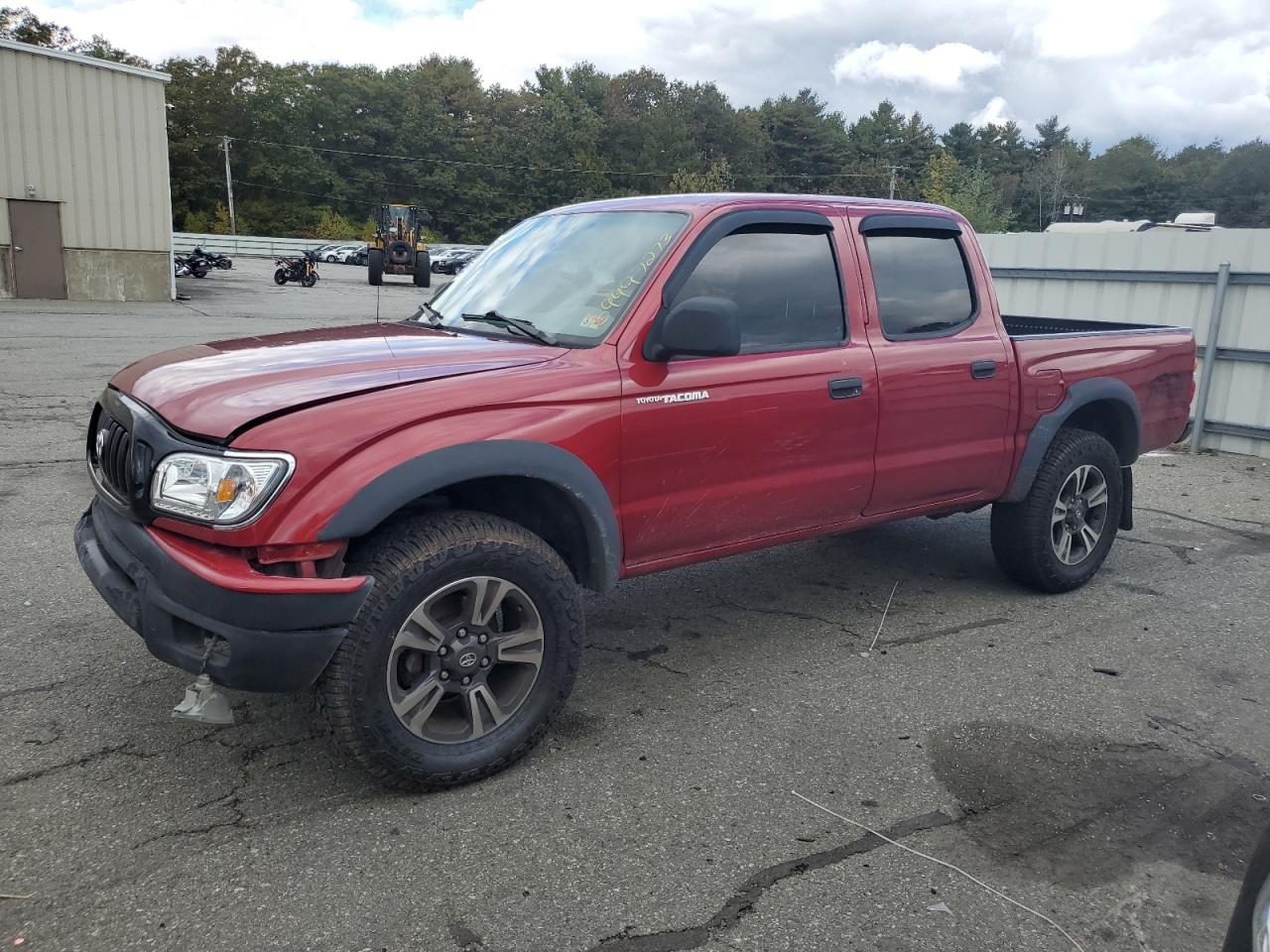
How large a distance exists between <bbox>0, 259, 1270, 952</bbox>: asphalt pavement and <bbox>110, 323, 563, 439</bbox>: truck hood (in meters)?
1.19

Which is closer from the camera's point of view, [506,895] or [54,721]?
[506,895]

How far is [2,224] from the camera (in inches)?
952

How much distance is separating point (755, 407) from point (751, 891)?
1.76 metres

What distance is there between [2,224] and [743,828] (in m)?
27.3

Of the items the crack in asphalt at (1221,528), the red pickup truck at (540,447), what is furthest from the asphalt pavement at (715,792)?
the crack in asphalt at (1221,528)

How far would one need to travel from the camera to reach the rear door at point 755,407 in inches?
141

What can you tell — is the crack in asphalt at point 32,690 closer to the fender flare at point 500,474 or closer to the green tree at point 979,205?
the fender flare at point 500,474

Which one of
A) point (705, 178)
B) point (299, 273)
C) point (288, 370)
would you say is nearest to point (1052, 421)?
point (288, 370)

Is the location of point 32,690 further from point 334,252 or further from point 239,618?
point 334,252

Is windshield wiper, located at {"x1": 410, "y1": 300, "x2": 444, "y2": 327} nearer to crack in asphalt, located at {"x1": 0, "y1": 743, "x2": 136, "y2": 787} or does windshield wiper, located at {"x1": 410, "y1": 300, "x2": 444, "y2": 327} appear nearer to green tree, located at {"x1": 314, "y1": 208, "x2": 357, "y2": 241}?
crack in asphalt, located at {"x1": 0, "y1": 743, "x2": 136, "y2": 787}

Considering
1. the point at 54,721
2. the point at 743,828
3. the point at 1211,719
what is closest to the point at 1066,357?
the point at 1211,719

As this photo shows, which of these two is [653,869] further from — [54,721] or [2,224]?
[2,224]

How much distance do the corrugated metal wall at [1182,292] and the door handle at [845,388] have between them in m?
6.48

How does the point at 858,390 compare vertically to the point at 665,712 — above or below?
above
